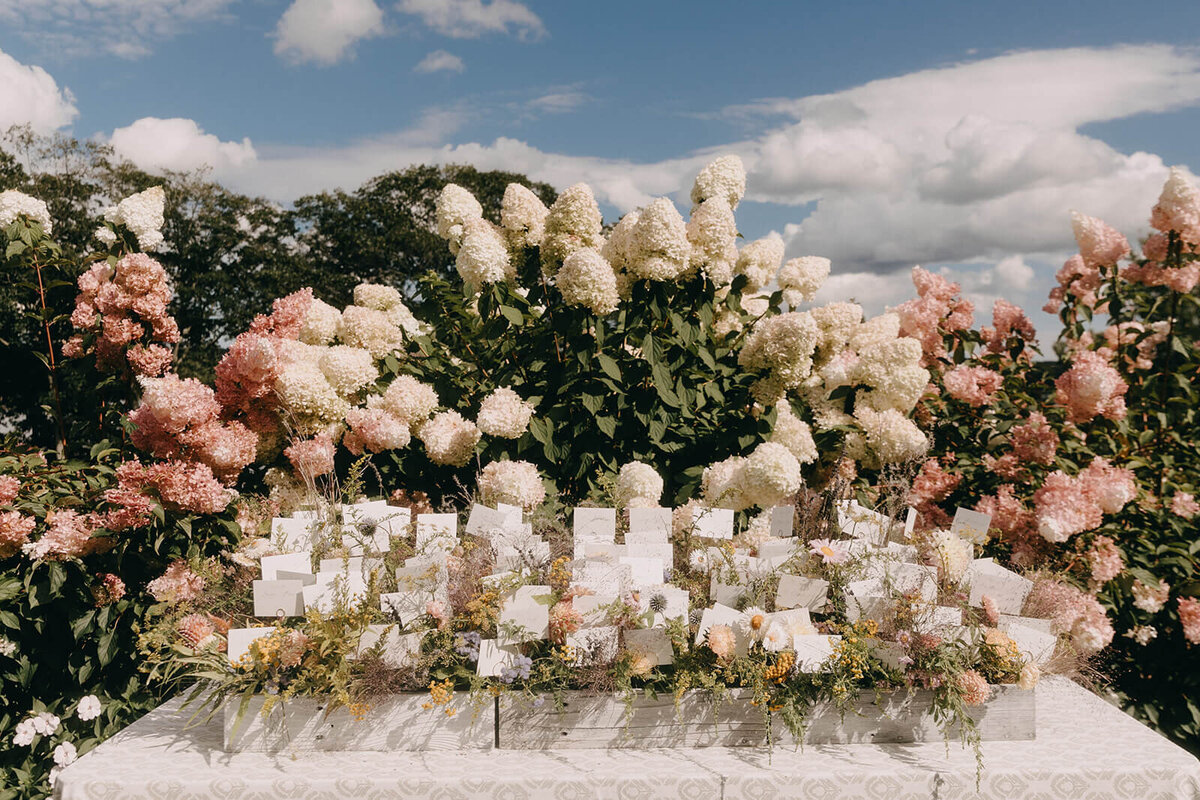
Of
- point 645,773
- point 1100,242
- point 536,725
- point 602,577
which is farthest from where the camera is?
point 1100,242

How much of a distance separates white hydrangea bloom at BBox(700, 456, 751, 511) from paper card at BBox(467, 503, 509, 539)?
81cm

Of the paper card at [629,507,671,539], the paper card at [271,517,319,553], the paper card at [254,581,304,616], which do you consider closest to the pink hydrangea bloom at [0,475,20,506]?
the paper card at [271,517,319,553]

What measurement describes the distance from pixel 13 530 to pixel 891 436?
3.31 meters

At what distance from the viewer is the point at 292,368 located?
10.5 ft

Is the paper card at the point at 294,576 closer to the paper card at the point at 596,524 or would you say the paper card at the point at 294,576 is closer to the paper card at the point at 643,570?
the paper card at the point at 596,524

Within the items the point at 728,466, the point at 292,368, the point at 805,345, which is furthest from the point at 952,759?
the point at 292,368

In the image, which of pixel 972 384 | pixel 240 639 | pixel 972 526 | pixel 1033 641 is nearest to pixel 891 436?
pixel 972 526

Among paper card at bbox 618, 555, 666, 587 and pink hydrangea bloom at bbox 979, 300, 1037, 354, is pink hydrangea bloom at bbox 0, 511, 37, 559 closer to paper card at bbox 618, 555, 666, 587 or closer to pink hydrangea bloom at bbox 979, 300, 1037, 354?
paper card at bbox 618, 555, 666, 587

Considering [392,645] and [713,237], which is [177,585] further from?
[713,237]

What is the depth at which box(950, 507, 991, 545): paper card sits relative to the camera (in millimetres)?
2932

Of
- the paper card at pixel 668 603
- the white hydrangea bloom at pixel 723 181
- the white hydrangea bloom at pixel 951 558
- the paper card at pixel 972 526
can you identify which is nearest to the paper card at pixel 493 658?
the paper card at pixel 668 603

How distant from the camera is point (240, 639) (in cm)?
233

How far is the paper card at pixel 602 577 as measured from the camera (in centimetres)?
252

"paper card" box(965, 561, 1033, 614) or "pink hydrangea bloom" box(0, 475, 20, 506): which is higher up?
"pink hydrangea bloom" box(0, 475, 20, 506)
